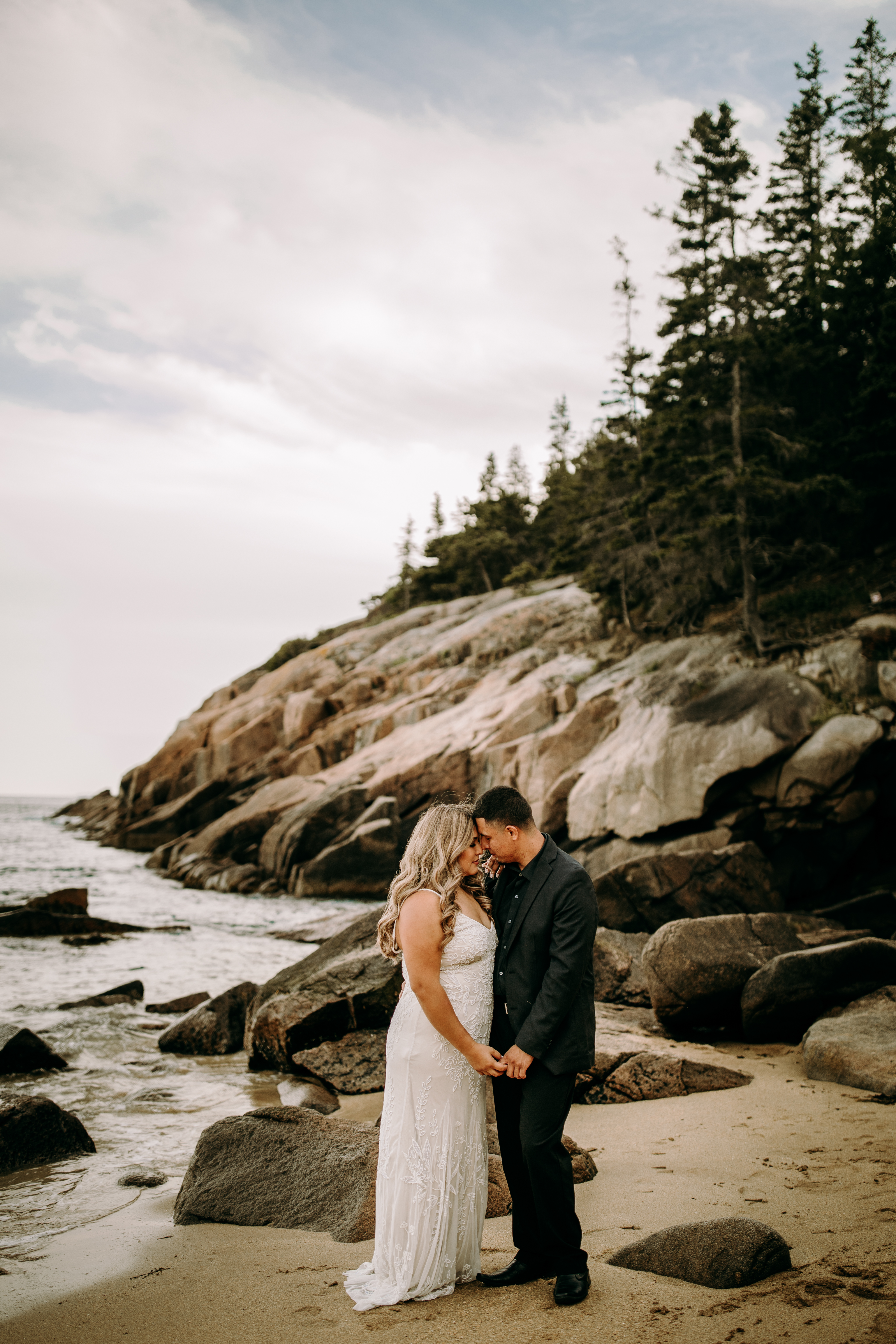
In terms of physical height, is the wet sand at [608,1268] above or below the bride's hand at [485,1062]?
below

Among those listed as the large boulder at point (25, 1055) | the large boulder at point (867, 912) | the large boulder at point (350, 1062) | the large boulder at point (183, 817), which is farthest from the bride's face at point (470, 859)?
the large boulder at point (183, 817)

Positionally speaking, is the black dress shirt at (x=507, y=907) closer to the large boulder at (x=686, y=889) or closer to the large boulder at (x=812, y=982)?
the large boulder at (x=812, y=982)

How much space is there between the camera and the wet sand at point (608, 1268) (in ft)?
10.1

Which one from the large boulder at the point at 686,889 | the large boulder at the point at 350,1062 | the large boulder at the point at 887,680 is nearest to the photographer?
the large boulder at the point at 350,1062

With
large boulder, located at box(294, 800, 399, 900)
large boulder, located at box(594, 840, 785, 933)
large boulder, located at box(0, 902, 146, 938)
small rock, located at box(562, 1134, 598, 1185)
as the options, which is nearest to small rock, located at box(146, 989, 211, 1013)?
large boulder, located at box(0, 902, 146, 938)

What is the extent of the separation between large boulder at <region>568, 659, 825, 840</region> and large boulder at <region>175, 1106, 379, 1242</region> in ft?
47.2

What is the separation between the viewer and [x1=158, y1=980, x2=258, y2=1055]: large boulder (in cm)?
940

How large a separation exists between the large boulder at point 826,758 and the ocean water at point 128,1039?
10.7 meters

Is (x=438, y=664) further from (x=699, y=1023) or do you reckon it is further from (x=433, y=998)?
A: (x=433, y=998)

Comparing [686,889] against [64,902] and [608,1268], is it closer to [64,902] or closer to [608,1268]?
[608,1268]

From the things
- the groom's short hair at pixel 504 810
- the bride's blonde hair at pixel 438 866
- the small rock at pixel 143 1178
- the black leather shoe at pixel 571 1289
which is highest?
the groom's short hair at pixel 504 810

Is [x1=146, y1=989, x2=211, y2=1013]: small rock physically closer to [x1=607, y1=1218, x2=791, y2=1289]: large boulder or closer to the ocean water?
the ocean water

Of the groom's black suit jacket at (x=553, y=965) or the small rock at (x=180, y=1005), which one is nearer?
the groom's black suit jacket at (x=553, y=965)

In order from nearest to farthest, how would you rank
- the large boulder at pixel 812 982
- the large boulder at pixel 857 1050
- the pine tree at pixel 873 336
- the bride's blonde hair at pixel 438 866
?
the bride's blonde hair at pixel 438 866, the large boulder at pixel 857 1050, the large boulder at pixel 812 982, the pine tree at pixel 873 336
